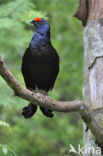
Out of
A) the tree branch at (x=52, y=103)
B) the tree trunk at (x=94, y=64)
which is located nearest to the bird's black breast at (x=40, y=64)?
the tree trunk at (x=94, y=64)

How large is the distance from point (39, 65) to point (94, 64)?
77 cm

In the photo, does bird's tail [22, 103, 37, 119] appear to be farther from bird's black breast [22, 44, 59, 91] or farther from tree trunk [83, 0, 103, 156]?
tree trunk [83, 0, 103, 156]

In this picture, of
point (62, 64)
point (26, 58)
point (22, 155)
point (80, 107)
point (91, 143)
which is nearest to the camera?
point (80, 107)

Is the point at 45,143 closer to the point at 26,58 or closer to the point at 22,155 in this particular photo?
the point at 22,155

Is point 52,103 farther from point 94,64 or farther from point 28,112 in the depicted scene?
point 28,112

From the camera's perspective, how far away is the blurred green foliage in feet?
18.3

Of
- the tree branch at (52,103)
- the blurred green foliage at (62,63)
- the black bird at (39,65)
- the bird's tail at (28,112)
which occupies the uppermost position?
the tree branch at (52,103)

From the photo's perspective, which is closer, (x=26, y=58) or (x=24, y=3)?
(x=26, y=58)

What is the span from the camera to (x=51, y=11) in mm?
8250

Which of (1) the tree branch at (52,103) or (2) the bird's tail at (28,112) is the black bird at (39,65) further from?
(1) the tree branch at (52,103)

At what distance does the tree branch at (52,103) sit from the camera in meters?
3.13

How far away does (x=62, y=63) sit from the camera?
827cm

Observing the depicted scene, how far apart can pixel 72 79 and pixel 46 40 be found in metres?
3.45

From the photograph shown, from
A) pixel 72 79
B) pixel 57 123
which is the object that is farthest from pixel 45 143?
pixel 72 79
